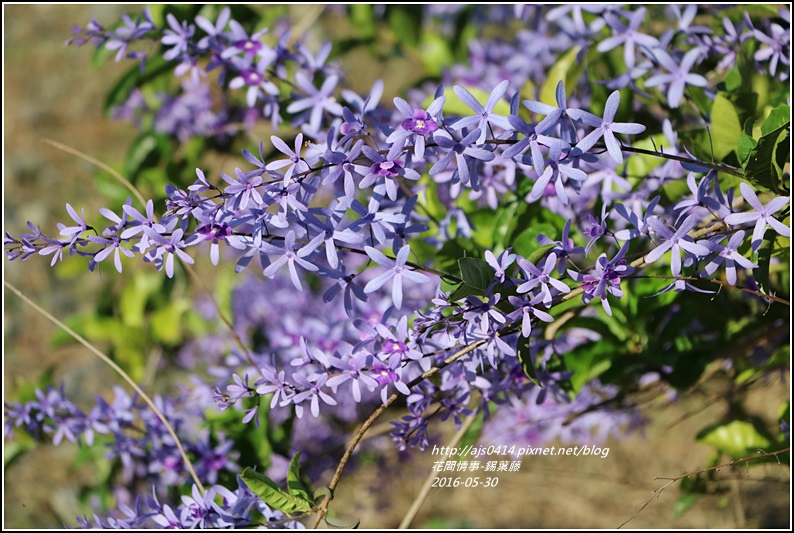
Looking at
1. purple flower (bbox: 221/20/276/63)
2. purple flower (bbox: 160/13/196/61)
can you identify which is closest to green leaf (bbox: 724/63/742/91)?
purple flower (bbox: 221/20/276/63)

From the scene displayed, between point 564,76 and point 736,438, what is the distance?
0.62 metres

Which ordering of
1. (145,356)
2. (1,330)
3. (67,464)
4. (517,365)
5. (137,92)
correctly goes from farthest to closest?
(67,464) < (145,356) < (137,92) < (1,330) < (517,365)

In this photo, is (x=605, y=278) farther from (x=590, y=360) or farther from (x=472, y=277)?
(x=590, y=360)

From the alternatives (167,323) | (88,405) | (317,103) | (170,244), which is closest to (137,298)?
(167,323)

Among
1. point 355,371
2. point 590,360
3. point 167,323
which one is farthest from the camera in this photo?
point 167,323

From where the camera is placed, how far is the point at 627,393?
115 cm

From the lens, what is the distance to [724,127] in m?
0.89

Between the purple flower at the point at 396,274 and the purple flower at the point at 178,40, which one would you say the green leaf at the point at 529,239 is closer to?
the purple flower at the point at 396,274

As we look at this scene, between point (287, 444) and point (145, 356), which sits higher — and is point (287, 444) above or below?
above

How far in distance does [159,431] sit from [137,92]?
33.8 inches

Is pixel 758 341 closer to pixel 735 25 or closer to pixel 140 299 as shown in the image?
pixel 735 25

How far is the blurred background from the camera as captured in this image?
1849 millimetres

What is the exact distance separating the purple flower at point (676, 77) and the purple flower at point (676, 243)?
36 cm

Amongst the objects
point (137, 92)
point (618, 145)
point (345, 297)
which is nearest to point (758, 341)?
point (618, 145)
